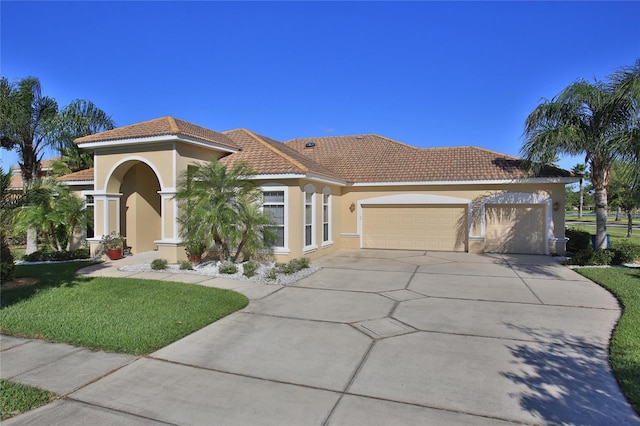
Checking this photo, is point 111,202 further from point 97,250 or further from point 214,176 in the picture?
point 214,176

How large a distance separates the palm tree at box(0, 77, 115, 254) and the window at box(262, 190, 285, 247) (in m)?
9.75

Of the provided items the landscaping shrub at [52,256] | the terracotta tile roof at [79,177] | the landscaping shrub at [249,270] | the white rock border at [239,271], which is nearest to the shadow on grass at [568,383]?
the white rock border at [239,271]

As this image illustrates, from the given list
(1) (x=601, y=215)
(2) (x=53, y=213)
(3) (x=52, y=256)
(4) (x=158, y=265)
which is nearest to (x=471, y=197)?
(1) (x=601, y=215)

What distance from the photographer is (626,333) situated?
5992 millimetres

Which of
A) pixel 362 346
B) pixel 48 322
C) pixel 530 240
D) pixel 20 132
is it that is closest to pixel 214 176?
pixel 48 322

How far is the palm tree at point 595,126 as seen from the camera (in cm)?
1148

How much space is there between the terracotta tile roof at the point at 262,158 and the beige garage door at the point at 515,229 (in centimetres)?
732

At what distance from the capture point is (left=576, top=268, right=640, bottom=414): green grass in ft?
14.5

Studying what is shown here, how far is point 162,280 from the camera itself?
10.4 m

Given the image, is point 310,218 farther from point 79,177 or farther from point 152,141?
point 79,177

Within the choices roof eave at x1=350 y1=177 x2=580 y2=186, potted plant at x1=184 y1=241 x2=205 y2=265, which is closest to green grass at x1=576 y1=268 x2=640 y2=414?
roof eave at x1=350 y1=177 x2=580 y2=186

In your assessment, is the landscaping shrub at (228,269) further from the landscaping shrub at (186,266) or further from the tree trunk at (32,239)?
the tree trunk at (32,239)

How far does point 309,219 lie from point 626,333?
10148 mm

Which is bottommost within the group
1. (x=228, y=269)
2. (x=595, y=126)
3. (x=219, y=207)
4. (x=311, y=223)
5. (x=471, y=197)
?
(x=228, y=269)
